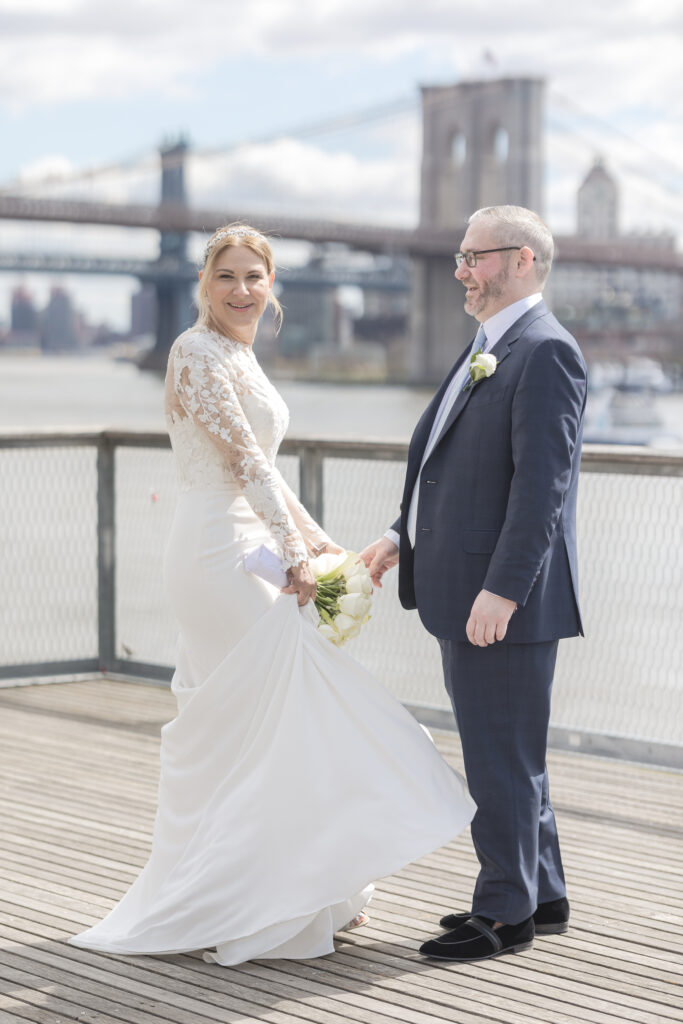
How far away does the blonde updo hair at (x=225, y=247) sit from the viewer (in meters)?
2.47

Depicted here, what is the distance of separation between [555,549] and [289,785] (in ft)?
2.05

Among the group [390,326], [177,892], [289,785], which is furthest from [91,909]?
[390,326]

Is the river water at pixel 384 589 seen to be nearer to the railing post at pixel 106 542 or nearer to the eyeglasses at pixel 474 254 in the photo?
the railing post at pixel 106 542

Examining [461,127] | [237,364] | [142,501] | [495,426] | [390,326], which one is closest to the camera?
[495,426]

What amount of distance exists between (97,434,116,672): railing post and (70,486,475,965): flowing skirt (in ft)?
6.83

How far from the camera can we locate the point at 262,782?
7.66 ft

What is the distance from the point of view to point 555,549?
234cm

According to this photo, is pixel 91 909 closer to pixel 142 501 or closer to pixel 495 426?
pixel 495 426

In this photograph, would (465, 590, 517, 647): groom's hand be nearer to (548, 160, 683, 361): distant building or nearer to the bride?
the bride

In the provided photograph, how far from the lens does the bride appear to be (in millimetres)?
2322

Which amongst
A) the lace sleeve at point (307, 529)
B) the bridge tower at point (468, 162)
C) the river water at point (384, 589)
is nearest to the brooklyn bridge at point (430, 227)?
the bridge tower at point (468, 162)

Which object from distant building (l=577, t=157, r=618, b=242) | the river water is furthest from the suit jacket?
distant building (l=577, t=157, r=618, b=242)

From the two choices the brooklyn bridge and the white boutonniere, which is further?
the brooklyn bridge

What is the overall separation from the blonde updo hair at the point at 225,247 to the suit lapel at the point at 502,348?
39 cm
